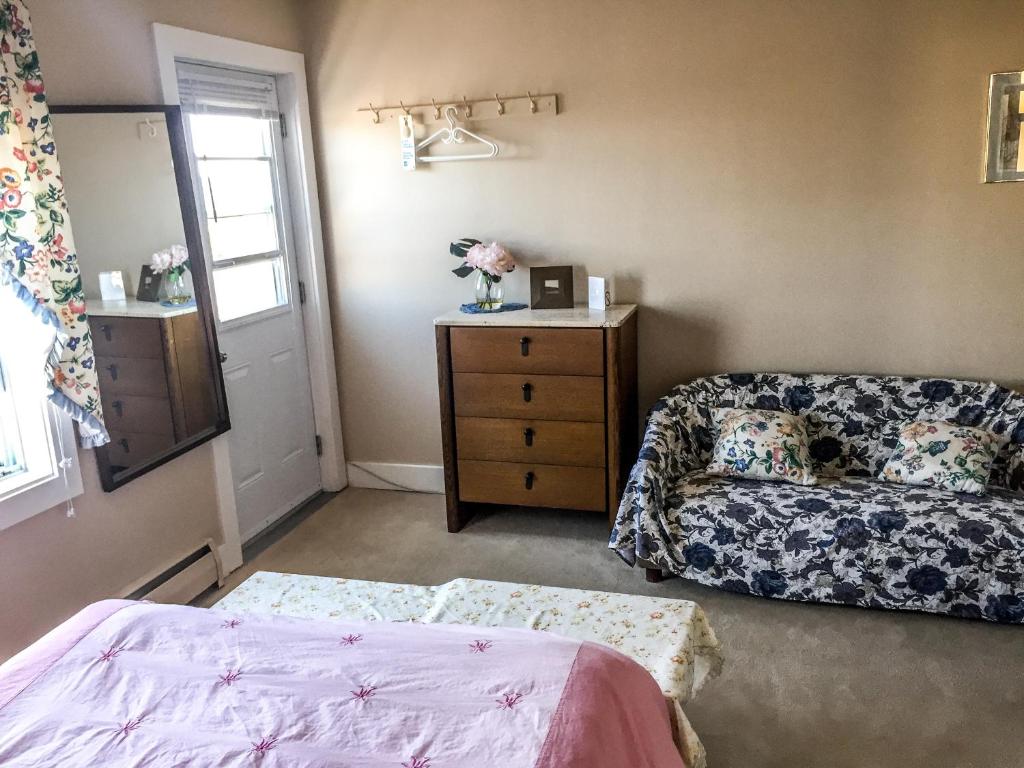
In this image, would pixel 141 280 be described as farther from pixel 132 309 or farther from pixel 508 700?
pixel 508 700

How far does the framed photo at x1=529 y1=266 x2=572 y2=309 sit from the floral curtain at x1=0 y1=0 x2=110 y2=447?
1.81 meters

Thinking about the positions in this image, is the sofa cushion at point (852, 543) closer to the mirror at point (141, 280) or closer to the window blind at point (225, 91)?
the mirror at point (141, 280)

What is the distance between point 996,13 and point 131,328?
10.9ft

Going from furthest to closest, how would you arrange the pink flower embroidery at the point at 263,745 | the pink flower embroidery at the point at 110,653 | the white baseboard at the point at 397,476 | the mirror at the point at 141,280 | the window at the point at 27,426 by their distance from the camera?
the white baseboard at the point at 397,476
the mirror at the point at 141,280
the window at the point at 27,426
the pink flower embroidery at the point at 110,653
the pink flower embroidery at the point at 263,745

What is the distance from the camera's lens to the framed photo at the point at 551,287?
3.82 meters

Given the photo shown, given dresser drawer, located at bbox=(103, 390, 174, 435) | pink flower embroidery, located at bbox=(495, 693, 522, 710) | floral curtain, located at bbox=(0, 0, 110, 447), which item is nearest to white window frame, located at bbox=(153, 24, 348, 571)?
dresser drawer, located at bbox=(103, 390, 174, 435)

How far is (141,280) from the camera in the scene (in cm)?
312

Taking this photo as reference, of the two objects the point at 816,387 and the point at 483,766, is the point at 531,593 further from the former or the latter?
the point at 816,387

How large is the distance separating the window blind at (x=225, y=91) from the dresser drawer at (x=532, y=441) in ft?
5.36

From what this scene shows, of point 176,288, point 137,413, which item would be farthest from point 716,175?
point 137,413

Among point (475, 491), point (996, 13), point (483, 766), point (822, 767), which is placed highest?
point (996, 13)

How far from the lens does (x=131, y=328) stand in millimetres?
3055

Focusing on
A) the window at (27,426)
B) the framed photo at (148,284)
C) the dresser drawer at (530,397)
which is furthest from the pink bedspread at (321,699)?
the dresser drawer at (530,397)

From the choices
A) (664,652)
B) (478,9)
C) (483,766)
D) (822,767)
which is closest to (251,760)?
(483,766)
